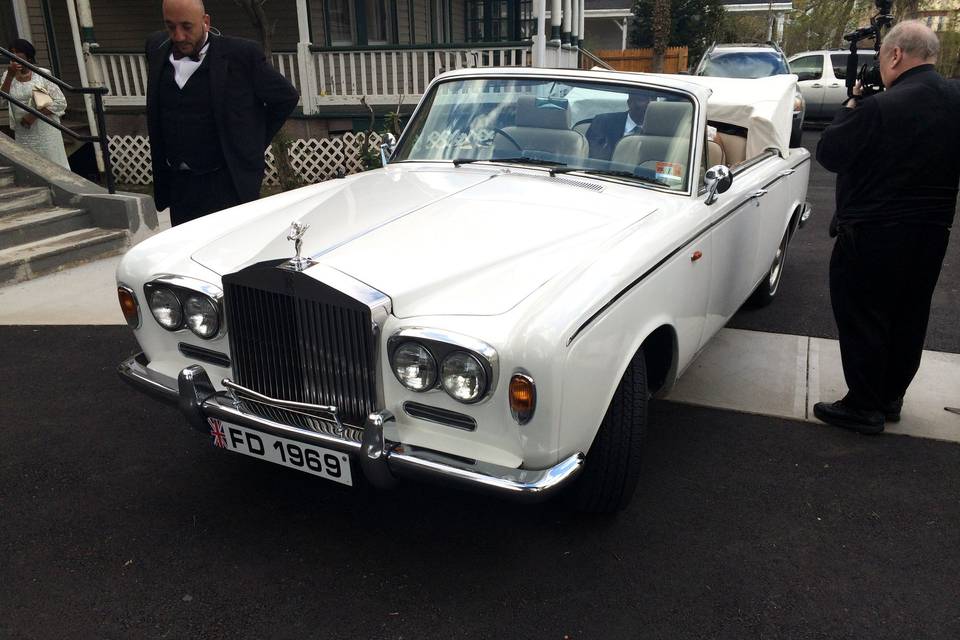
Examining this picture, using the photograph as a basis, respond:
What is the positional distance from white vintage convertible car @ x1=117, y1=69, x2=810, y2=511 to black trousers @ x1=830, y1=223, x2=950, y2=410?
582 millimetres

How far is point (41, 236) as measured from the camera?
7.02 m

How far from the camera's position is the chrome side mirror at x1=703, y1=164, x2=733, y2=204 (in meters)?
3.51

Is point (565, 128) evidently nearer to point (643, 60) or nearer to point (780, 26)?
point (643, 60)

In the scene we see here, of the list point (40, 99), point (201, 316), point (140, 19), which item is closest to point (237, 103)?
point (201, 316)

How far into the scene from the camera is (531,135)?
3871 mm

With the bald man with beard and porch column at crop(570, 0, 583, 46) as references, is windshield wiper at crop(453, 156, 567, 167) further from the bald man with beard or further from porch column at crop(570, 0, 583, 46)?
porch column at crop(570, 0, 583, 46)

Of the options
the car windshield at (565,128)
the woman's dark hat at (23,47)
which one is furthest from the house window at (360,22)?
the car windshield at (565,128)

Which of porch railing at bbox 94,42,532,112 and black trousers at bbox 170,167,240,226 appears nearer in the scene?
black trousers at bbox 170,167,240,226

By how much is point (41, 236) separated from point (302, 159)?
532cm

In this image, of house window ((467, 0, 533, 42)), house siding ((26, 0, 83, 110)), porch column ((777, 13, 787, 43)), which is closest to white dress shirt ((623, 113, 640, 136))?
house siding ((26, 0, 83, 110))

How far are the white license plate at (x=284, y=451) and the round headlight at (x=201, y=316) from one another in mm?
333

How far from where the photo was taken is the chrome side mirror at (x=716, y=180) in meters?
3.51

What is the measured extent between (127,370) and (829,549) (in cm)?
290

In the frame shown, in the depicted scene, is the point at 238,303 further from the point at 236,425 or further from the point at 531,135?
the point at 531,135
